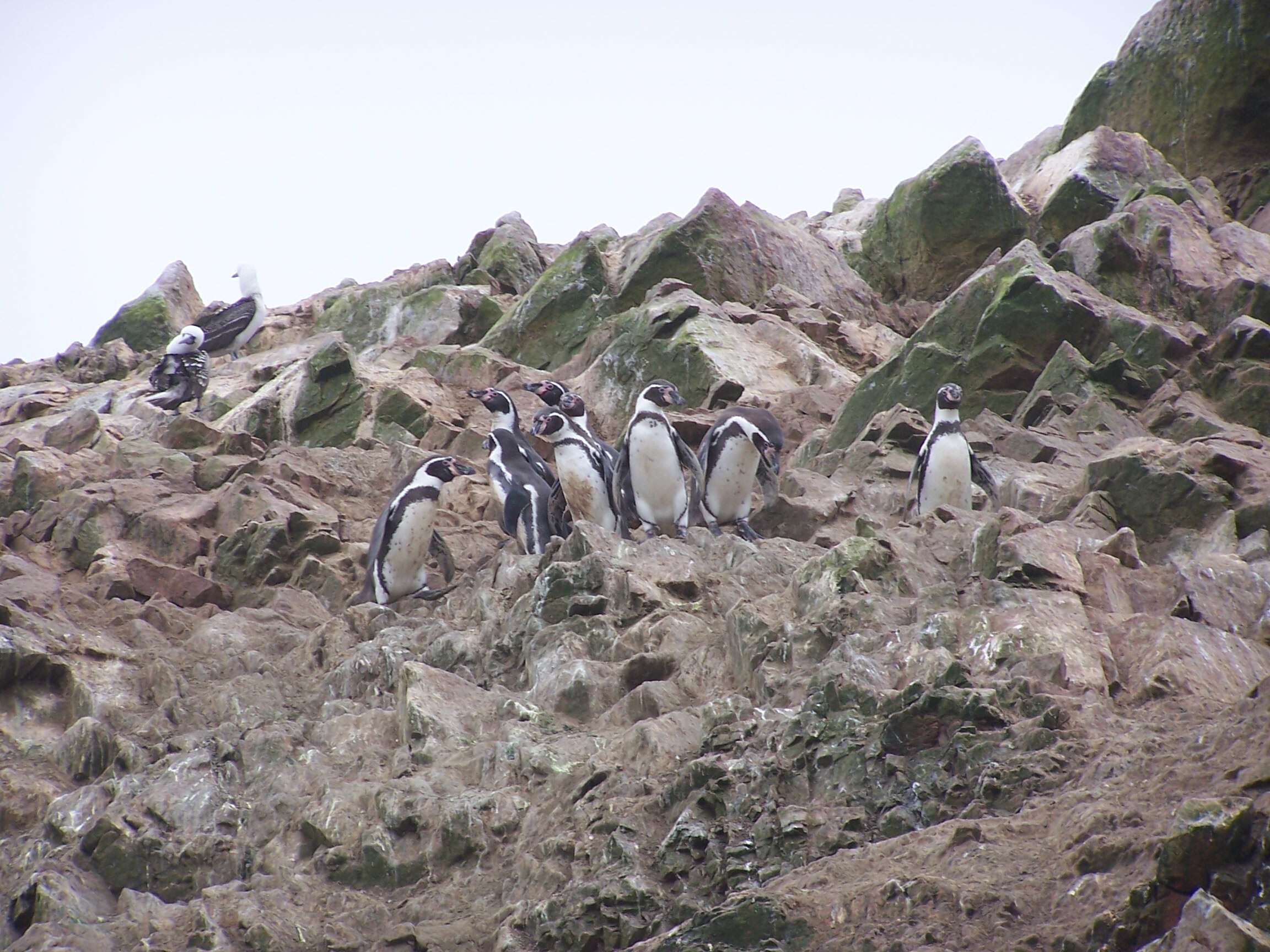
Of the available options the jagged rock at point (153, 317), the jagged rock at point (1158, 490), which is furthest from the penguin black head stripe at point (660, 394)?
the jagged rock at point (153, 317)

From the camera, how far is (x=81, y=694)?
9242 millimetres

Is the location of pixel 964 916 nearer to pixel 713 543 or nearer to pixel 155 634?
pixel 713 543

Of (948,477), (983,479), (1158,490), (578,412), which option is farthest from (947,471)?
(578,412)

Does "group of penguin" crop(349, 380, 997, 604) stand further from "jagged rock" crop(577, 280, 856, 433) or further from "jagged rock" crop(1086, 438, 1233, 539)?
"jagged rock" crop(577, 280, 856, 433)

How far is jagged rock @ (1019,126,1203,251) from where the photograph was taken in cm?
1956

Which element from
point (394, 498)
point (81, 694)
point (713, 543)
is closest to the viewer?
point (81, 694)

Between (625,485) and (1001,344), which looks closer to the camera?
(625,485)

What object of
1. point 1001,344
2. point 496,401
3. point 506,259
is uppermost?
point 506,259

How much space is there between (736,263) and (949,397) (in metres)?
8.21

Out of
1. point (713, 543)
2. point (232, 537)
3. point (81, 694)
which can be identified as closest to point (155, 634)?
point (81, 694)

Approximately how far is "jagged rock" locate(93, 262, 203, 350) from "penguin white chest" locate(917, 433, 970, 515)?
19410 mm

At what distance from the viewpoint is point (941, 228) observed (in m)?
20.5

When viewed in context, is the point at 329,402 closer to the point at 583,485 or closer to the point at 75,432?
the point at 75,432

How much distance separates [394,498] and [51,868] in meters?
5.39
